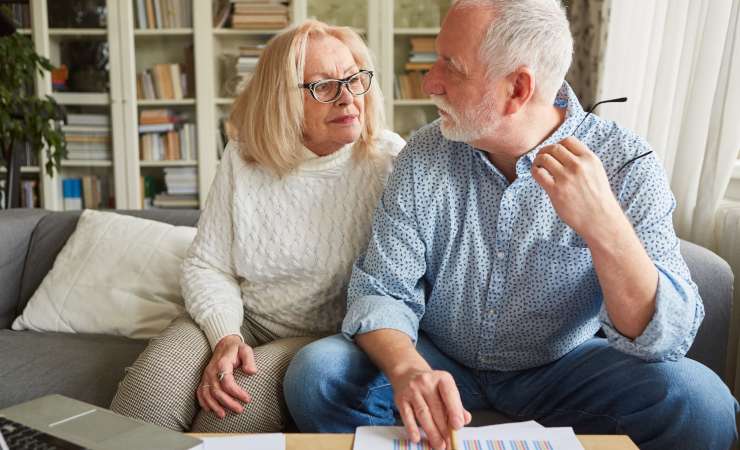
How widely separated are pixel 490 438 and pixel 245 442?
1.02ft

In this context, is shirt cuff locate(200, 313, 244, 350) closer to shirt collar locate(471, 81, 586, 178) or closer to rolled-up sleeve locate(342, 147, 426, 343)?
rolled-up sleeve locate(342, 147, 426, 343)

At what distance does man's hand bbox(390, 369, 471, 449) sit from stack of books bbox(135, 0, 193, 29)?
3139 millimetres

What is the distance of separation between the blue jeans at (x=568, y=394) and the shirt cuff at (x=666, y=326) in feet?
0.12

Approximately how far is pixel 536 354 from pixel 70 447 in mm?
818

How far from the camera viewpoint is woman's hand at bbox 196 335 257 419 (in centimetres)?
123

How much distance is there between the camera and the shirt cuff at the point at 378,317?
1.20m

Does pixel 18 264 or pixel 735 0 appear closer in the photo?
pixel 735 0

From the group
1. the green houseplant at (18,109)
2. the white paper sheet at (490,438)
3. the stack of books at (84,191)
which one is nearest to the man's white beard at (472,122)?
the white paper sheet at (490,438)

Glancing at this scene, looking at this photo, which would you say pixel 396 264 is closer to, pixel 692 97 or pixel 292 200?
pixel 292 200

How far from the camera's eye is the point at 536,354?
Answer: 50.9 inches

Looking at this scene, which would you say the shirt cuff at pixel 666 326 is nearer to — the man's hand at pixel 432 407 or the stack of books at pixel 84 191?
the man's hand at pixel 432 407

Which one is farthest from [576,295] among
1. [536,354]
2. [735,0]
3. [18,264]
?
[18,264]

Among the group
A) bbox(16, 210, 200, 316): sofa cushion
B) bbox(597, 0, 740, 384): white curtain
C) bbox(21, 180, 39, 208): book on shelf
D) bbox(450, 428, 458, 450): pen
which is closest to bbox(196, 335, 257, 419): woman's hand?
bbox(450, 428, 458, 450): pen

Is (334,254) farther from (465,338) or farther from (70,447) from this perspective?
(70,447)
